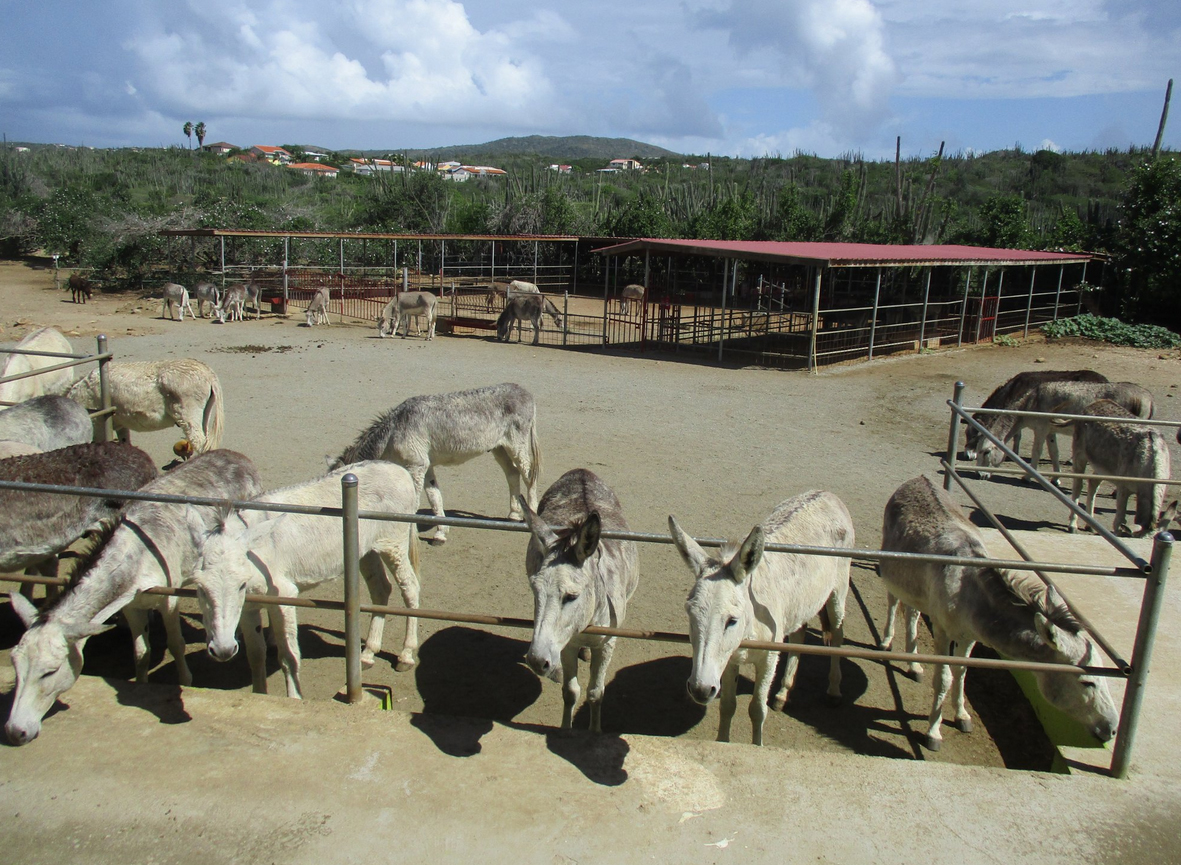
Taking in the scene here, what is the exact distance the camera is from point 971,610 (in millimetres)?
4559

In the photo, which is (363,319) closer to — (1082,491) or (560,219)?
(560,219)

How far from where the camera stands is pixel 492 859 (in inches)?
117

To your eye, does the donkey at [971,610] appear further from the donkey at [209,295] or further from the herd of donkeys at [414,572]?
the donkey at [209,295]

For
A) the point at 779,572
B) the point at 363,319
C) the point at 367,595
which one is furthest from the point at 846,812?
the point at 363,319

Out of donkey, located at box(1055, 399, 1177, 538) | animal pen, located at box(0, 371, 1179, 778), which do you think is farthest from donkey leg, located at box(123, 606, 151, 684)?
donkey, located at box(1055, 399, 1177, 538)

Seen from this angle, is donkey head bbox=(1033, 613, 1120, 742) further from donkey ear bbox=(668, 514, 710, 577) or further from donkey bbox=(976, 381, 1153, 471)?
donkey bbox=(976, 381, 1153, 471)

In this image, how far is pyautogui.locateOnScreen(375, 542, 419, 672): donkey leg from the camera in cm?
552

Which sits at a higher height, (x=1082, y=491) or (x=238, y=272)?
(x=238, y=272)

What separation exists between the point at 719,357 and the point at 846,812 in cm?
1700

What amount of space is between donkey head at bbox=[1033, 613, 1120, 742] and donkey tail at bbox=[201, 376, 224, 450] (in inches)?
336

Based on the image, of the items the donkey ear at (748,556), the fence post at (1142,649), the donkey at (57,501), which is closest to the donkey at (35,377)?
the donkey at (57,501)

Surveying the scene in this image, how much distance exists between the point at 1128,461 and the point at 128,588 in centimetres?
910

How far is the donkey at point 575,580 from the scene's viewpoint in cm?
357

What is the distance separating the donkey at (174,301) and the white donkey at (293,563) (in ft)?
69.5
